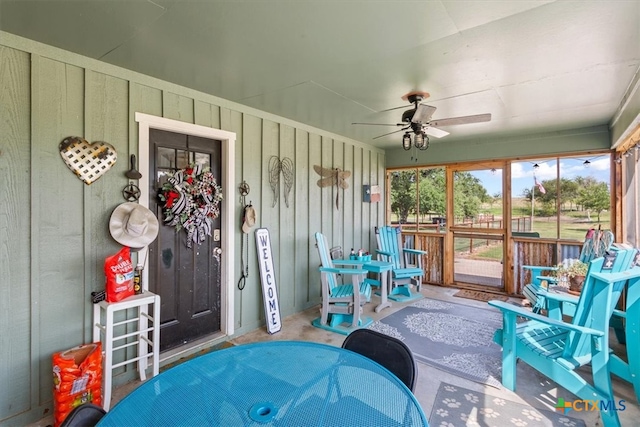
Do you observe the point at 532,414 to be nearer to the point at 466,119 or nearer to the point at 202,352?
the point at 466,119

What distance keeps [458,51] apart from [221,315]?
10.7 feet

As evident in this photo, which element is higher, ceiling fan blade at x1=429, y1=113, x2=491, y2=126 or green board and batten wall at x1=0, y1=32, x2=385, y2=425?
ceiling fan blade at x1=429, y1=113, x2=491, y2=126

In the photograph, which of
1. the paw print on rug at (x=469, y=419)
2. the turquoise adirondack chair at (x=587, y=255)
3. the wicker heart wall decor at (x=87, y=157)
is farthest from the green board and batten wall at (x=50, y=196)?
the turquoise adirondack chair at (x=587, y=255)

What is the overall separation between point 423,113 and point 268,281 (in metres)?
2.45

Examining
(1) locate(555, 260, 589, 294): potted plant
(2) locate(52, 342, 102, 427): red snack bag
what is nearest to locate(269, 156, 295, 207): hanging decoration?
(2) locate(52, 342, 102, 427): red snack bag

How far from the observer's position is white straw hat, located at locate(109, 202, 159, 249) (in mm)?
2354

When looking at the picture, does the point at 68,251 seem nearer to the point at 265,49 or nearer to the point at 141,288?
the point at 141,288

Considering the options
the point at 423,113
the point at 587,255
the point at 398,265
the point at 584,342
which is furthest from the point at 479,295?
the point at 423,113

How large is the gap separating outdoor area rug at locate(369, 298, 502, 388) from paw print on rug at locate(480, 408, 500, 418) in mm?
334

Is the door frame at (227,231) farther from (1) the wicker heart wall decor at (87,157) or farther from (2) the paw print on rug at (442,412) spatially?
(2) the paw print on rug at (442,412)

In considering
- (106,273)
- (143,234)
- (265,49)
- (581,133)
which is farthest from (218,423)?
(581,133)

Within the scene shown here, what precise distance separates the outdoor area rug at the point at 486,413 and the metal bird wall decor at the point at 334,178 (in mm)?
2981

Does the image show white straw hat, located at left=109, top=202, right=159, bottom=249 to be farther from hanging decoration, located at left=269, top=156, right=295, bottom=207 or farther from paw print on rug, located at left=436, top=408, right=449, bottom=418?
paw print on rug, located at left=436, top=408, right=449, bottom=418

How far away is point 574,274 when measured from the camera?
288 centimetres
